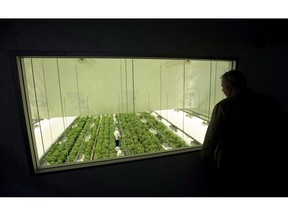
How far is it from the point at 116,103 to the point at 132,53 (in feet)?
4.85

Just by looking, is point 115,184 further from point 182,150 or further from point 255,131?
point 255,131

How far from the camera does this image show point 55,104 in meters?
1.93

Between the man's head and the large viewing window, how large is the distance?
47 centimetres

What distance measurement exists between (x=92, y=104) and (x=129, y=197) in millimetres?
1592

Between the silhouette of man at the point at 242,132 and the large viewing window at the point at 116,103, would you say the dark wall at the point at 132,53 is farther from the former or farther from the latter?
the silhouette of man at the point at 242,132

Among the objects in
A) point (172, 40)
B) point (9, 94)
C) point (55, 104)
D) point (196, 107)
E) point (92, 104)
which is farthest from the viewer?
point (196, 107)

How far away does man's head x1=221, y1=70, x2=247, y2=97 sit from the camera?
103cm

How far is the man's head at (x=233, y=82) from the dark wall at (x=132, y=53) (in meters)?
0.33

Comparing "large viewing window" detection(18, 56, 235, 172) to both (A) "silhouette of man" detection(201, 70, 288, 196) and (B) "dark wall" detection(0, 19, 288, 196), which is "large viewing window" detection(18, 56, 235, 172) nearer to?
(B) "dark wall" detection(0, 19, 288, 196)

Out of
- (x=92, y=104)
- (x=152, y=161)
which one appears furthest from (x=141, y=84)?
(x=152, y=161)

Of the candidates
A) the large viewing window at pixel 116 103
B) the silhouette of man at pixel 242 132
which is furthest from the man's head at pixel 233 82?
the large viewing window at pixel 116 103

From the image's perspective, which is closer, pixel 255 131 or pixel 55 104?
pixel 255 131

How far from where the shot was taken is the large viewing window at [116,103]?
1.50 m

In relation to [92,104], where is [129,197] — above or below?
below
